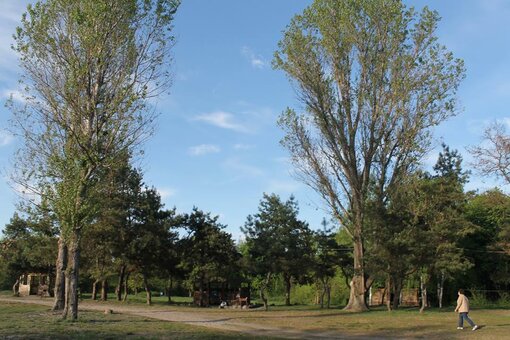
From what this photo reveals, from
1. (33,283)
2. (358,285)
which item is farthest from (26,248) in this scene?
(358,285)

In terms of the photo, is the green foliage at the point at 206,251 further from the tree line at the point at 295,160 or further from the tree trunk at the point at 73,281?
the tree trunk at the point at 73,281

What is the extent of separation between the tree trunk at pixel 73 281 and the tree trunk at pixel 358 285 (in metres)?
15.1

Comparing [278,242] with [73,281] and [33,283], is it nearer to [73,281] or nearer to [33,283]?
[73,281]

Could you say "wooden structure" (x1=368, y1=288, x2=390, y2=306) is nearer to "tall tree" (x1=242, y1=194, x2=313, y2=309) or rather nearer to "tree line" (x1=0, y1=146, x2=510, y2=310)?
"tree line" (x1=0, y1=146, x2=510, y2=310)

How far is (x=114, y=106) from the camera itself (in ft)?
60.8

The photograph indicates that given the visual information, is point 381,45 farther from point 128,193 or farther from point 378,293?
point 378,293

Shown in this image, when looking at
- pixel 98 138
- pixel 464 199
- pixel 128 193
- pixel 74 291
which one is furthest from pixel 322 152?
pixel 74 291

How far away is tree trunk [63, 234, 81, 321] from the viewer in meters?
17.4

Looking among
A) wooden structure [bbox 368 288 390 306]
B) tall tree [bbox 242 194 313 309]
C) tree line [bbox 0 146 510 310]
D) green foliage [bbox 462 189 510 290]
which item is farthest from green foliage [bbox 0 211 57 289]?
green foliage [bbox 462 189 510 290]

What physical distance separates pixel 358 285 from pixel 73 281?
16283 millimetres

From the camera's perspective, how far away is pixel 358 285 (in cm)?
2823

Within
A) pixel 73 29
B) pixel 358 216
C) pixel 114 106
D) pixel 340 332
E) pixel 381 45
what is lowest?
pixel 340 332

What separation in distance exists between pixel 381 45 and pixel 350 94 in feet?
10.5

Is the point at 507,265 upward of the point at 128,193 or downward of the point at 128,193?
downward
